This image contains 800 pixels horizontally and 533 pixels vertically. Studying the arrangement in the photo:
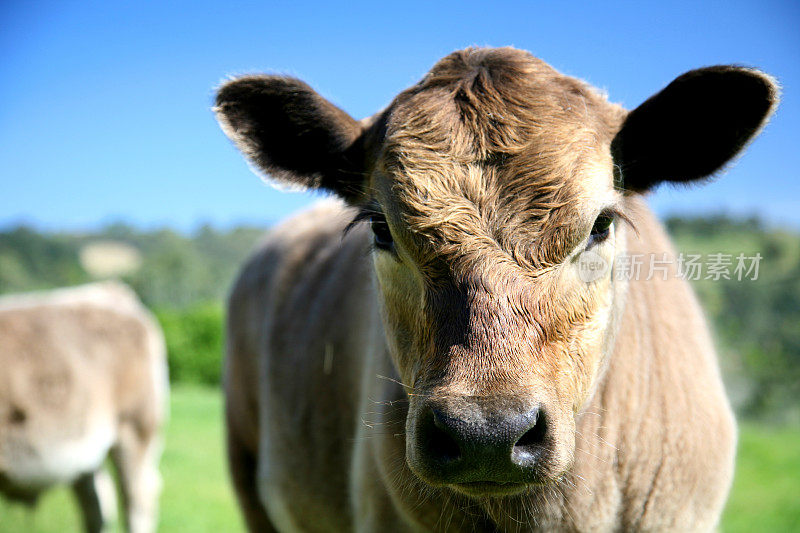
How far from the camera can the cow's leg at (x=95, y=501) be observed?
9.61 m

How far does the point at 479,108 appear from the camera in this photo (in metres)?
2.60

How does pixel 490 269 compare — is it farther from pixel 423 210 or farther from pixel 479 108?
pixel 479 108

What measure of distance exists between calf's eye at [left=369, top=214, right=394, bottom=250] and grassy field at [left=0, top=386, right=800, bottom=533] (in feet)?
26.6

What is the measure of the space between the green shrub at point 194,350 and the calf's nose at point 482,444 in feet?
104

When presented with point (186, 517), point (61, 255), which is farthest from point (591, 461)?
point (61, 255)

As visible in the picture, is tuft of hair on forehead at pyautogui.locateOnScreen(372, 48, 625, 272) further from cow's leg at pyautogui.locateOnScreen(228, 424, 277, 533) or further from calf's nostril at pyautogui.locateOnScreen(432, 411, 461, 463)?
cow's leg at pyautogui.locateOnScreen(228, 424, 277, 533)

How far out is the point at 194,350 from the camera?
32.6 meters

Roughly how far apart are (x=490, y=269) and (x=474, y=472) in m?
0.66

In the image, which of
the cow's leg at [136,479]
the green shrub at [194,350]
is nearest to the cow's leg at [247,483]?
the cow's leg at [136,479]

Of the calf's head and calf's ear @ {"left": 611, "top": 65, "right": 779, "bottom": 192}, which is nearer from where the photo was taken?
the calf's head

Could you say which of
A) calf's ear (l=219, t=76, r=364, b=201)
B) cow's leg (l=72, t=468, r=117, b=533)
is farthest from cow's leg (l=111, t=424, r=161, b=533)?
calf's ear (l=219, t=76, r=364, b=201)

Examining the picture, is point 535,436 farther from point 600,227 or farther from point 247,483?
point 247,483

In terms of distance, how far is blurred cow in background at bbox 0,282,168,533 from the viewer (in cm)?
840

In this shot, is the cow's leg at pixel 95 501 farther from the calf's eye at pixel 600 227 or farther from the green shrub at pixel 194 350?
the green shrub at pixel 194 350
